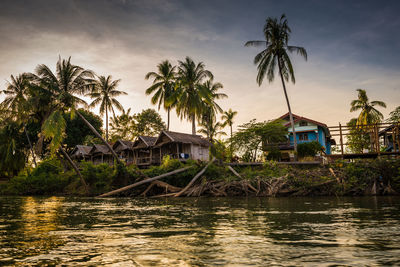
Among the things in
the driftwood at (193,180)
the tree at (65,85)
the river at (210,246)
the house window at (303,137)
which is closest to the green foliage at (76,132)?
the tree at (65,85)

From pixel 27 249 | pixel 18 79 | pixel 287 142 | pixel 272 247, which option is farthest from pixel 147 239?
pixel 18 79

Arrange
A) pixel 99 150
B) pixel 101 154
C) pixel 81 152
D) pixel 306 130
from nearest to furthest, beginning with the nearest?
1. pixel 306 130
2. pixel 99 150
3. pixel 101 154
4. pixel 81 152

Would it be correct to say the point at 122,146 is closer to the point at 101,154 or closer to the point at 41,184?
the point at 101,154

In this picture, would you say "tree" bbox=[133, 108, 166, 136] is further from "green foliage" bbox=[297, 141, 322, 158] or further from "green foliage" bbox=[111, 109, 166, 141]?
"green foliage" bbox=[297, 141, 322, 158]

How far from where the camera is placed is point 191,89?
34.9 meters

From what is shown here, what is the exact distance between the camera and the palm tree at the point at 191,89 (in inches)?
1325

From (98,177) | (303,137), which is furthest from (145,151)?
(303,137)

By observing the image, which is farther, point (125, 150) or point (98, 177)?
point (125, 150)

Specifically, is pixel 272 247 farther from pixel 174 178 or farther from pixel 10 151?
pixel 10 151

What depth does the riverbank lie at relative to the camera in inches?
604

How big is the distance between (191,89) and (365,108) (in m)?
21.1

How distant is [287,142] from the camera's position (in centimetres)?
3125

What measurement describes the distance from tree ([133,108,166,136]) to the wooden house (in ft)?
45.3

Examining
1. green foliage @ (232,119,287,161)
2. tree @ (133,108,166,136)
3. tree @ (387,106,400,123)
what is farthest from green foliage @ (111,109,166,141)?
tree @ (387,106,400,123)
